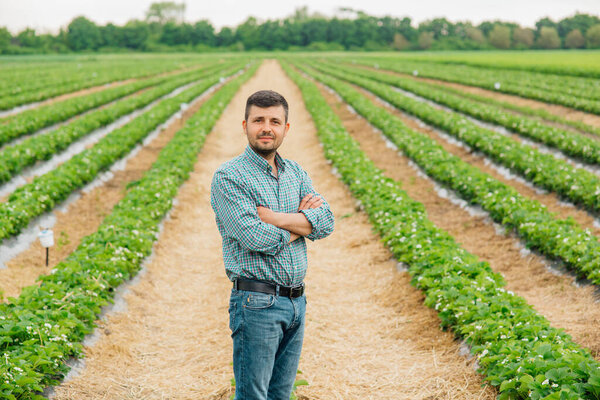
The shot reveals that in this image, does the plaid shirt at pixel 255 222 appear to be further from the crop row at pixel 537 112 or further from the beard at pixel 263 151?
the crop row at pixel 537 112

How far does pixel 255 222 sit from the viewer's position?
9.47 ft

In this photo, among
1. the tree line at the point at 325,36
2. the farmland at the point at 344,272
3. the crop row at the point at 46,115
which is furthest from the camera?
the tree line at the point at 325,36

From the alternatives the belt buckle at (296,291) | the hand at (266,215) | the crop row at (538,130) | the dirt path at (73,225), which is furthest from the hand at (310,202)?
the crop row at (538,130)

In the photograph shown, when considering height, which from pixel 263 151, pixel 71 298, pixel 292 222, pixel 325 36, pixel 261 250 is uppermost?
pixel 325 36

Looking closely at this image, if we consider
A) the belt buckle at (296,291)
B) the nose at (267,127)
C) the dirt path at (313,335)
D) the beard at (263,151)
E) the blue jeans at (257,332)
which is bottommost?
the dirt path at (313,335)

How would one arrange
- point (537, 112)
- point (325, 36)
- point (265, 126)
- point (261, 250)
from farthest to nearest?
1. point (325, 36)
2. point (537, 112)
3. point (265, 126)
4. point (261, 250)

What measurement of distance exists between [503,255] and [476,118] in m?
13.1

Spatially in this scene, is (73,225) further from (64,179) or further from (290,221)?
(290,221)

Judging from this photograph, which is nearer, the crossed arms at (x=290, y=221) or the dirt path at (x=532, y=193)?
the crossed arms at (x=290, y=221)

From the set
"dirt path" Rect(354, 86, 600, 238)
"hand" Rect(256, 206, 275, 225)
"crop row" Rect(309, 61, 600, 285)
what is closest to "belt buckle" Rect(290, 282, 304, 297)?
"hand" Rect(256, 206, 275, 225)

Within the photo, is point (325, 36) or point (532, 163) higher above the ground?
point (325, 36)

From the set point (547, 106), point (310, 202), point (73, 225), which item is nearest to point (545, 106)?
point (547, 106)

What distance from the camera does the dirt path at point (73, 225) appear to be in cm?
743

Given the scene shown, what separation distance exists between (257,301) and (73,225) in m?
8.02
